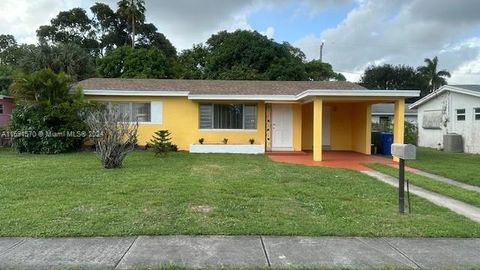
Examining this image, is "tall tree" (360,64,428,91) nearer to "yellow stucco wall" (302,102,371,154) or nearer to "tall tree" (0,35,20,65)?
"yellow stucco wall" (302,102,371,154)

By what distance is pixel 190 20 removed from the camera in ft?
88.0

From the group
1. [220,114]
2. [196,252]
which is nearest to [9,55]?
[220,114]

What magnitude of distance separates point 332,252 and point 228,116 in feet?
42.7

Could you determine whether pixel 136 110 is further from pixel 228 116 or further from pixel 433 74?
pixel 433 74

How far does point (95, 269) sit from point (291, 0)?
524 inches

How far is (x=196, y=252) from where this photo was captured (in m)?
4.50

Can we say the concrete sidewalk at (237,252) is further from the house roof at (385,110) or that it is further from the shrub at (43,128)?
the house roof at (385,110)

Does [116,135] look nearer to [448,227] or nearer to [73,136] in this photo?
[73,136]

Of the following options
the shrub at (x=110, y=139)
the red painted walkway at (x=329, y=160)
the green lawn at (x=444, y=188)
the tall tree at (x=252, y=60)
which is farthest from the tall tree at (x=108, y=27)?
the green lawn at (x=444, y=188)

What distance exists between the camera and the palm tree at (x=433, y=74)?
54.8 m

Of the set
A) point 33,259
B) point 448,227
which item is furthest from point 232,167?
point 33,259

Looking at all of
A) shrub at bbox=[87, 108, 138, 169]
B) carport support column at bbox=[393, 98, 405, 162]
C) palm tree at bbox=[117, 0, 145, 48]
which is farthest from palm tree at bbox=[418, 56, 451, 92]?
shrub at bbox=[87, 108, 138, 169]

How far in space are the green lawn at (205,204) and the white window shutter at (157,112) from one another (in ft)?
21.0

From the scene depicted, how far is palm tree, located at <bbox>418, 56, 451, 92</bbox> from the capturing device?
54750 mm
